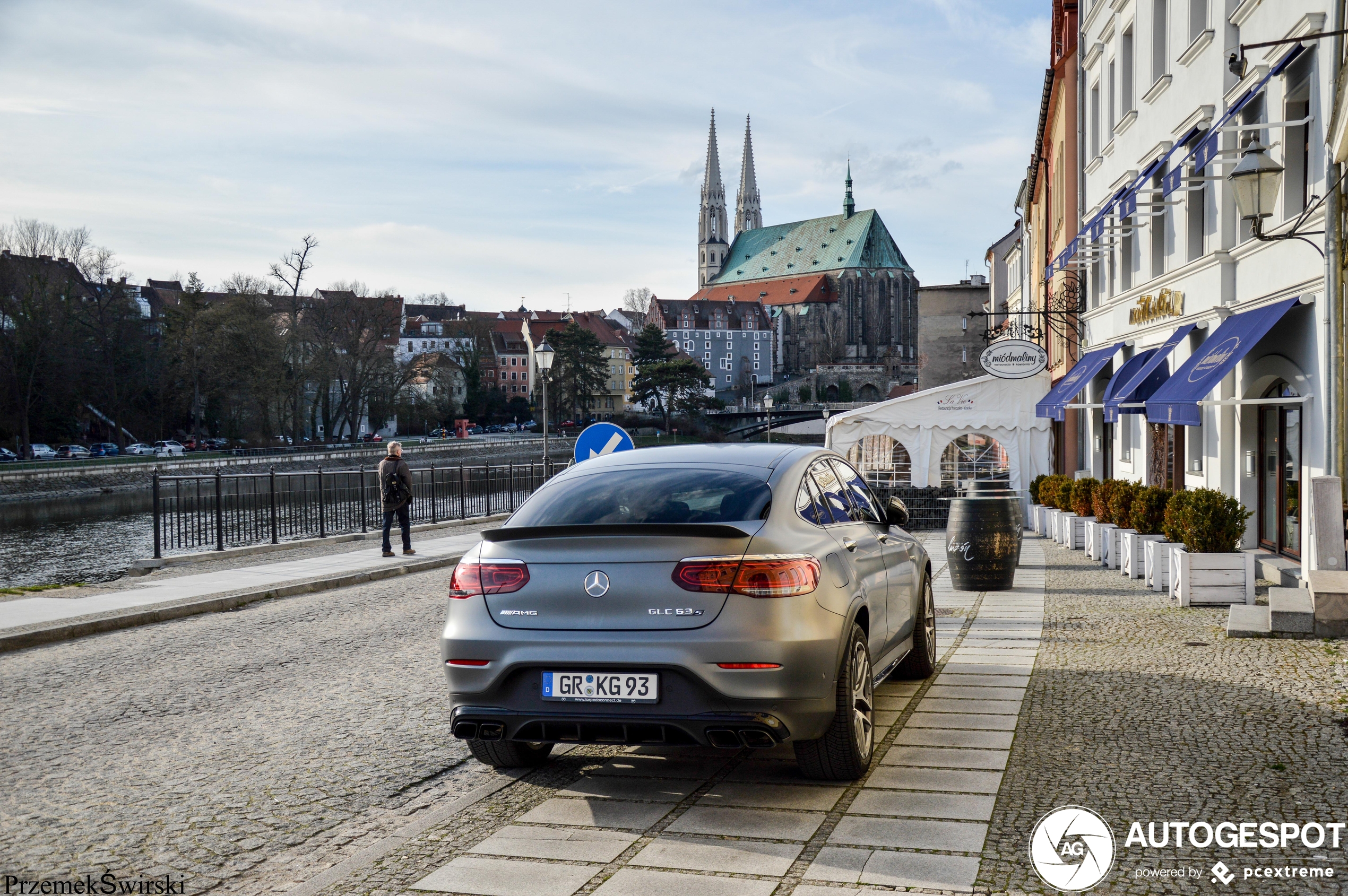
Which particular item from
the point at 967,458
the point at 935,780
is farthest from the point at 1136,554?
the point at 967,458

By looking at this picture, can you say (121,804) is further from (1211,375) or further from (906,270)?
(906,270)

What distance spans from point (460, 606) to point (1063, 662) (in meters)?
5.09

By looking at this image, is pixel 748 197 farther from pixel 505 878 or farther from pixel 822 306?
pixel 505 878

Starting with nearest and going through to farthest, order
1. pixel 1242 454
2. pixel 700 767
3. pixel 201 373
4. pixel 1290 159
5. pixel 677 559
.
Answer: pixel 677 559, pixel 700 767, pixel 1290 159, pixel 1242 454, pixel 201 373

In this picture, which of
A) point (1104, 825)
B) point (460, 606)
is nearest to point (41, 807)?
point (460, 606)

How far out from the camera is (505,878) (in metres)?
4.28

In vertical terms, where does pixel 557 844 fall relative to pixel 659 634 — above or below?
below

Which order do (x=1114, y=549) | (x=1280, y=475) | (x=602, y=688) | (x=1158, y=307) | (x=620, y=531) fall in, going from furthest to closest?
(x=1158, y=307), (x=1114, y=549), (x=1280, y=475), (x=620, y=531), (x=602, y=688)

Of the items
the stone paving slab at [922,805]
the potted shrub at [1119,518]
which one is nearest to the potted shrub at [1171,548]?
the potted shrub at [1119,518]

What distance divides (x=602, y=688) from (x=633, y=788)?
2.56ft

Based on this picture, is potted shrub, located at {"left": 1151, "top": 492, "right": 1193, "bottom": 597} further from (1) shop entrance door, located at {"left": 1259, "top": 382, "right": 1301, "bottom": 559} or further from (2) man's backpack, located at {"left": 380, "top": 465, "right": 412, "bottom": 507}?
(2) man's backpack, located at {"left": 380, "top": 465, "right": 412, "bottom": 507}

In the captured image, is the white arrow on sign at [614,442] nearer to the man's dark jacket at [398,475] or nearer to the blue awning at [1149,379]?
the man's dark jacket at [398,475]

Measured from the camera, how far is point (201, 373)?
7425cm

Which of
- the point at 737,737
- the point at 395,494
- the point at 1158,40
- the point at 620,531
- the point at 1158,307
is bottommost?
the point at 737,737
